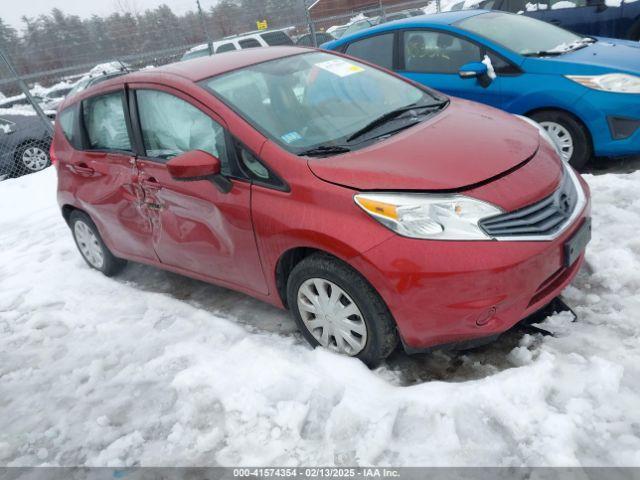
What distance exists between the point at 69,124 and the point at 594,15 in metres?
6.55

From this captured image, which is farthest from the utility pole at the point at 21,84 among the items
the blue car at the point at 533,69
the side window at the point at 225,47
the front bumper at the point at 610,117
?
the front bumper at the point at 610,117

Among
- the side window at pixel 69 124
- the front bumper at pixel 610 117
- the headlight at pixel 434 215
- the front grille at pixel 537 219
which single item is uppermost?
the side window at pixel 69 124

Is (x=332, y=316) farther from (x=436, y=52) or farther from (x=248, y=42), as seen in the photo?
(x=248, y=42)

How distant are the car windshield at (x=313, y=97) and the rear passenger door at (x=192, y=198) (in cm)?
25

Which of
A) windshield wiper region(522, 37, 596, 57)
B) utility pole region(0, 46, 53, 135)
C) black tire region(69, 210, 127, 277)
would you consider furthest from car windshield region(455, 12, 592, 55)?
Result: utility pole region(0, 46, 53, 135)

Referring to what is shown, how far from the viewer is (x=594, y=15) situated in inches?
267

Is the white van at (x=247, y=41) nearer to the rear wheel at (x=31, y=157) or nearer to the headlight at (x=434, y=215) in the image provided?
the rear wheel at (x=31, y=157)

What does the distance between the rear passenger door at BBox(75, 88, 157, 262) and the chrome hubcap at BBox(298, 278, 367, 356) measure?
59.1 inches

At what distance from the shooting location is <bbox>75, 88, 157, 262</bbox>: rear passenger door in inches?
144

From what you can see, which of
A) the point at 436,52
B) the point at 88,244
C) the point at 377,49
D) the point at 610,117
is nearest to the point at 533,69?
the point at 610,117

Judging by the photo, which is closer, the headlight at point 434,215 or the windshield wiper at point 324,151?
the headlight at point 434,215

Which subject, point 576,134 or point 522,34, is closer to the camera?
point 576,134

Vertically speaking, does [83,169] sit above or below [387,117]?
below

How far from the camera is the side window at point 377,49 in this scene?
5.66m
